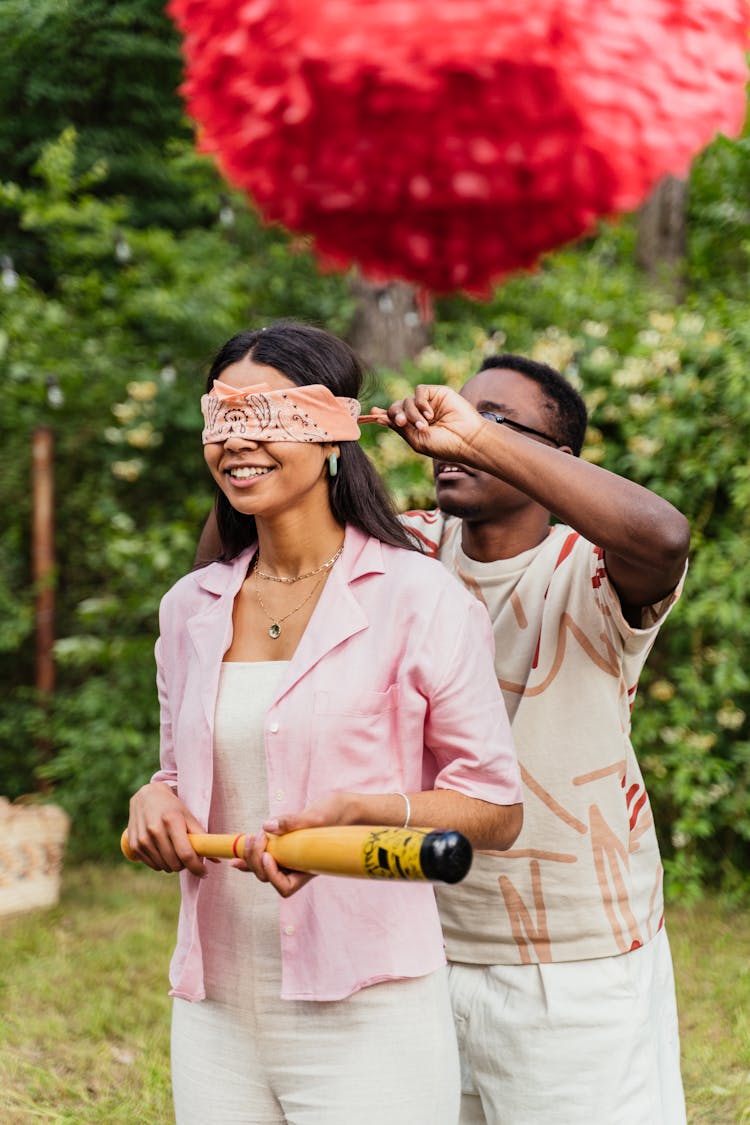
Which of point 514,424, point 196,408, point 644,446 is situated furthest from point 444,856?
point 196,408

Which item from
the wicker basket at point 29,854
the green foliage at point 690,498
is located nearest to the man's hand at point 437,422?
the green foliage at point 690,498

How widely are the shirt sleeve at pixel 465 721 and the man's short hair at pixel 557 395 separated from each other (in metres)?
0.69

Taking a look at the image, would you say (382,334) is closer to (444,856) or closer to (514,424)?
(514,424)

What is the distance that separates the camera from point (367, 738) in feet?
6.08

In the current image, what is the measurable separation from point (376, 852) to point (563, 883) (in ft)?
2.82

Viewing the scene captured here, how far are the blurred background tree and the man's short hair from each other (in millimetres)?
1685

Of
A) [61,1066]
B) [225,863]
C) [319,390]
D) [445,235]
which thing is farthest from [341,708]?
[61,1066]

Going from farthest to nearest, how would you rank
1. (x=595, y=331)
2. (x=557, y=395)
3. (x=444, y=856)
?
(x=595, y=331) → (x=557, y=395) → (x=444, y=856)

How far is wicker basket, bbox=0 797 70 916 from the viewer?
5074 mm

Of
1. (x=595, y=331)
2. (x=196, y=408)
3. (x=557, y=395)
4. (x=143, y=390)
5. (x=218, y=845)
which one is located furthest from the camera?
(x=196, y=408)

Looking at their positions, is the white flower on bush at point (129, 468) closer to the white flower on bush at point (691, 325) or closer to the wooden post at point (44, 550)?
the wooden post at point (44, 550)

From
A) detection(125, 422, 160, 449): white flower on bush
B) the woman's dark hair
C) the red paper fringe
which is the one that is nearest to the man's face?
the woman's dark hair

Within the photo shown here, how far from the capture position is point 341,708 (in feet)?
6.07

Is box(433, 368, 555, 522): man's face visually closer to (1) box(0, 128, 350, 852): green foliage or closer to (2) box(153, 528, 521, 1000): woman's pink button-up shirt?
(2) box(153, 528, 521, 1000): woman's pink button-up shirt
